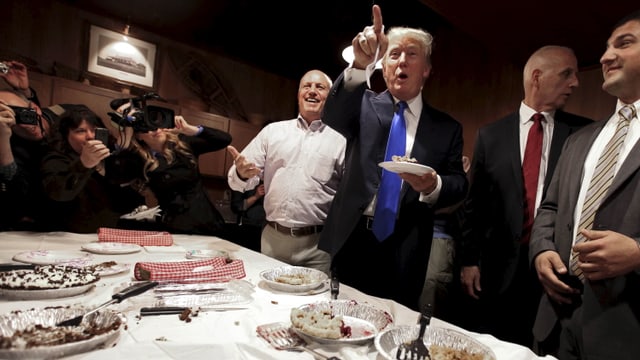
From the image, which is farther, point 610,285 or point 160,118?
point 160,118

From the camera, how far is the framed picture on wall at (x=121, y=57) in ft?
15.3

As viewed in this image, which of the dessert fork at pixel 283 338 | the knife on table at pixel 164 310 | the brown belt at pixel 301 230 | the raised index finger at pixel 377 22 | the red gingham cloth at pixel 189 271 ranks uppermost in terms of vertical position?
the raised index finger at pixel 377 22

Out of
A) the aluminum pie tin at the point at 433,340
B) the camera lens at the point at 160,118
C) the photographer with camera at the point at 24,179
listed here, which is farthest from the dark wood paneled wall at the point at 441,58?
the aluminum pie tin at the point at 433,340

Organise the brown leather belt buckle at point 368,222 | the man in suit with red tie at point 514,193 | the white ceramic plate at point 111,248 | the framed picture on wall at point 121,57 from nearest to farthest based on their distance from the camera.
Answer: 1. the white ceramic plate at point 111,248
2. the brown leather belt buckle at point 368,222
3. the man in suit with red tie at point 514,193
4. the framed picture on wall at point 121,57

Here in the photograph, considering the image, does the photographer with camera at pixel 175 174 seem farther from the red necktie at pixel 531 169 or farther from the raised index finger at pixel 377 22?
the red necktie at pixel 531 169

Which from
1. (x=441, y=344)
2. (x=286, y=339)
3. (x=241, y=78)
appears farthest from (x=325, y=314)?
(x=241, y=78)

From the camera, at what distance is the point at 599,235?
118 centimetres

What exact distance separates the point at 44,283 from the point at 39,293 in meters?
0.03

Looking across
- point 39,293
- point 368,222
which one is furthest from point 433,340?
point 39,293

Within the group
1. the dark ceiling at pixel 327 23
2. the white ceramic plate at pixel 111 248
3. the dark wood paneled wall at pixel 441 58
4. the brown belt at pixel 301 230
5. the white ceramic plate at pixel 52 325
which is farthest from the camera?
the dark wood paneled wall at pixel 441 58

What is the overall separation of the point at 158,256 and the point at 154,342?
3.28 feet

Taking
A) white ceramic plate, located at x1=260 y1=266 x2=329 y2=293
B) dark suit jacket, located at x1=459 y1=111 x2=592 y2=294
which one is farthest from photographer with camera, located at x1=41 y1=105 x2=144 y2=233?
dark suit jacket, located at x1=459 y1=111 x2=592 y2=294

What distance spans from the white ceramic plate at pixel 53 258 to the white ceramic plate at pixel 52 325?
2.00ft

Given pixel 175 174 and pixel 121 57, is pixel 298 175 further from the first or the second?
pixel 121 57
